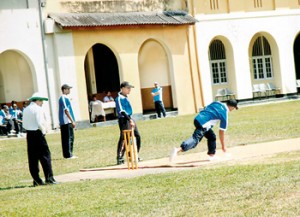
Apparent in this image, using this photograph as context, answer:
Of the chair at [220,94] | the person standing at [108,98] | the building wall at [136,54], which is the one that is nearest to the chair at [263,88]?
the chair at [220,94]

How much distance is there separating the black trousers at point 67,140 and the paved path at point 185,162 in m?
3.35

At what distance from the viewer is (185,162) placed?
15406 mm

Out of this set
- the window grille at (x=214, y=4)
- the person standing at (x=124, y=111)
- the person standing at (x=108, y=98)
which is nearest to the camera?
the person standing at (x=124, y=111)

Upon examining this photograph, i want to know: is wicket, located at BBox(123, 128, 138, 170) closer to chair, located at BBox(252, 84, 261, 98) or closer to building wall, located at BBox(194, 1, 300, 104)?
building wall, located at BBox(194, 1, 300, 104)

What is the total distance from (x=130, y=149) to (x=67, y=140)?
13.7 ft

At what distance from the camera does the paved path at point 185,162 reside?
14492mm

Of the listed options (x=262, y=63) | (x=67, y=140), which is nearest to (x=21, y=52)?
(x=67, y=140)

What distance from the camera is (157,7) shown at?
37.6m

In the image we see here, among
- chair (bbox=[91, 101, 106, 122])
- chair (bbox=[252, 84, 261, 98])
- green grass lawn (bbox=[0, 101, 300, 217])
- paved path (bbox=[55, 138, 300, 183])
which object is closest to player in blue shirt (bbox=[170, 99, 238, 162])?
paved path (bbox=[55, 138, 300, 183])

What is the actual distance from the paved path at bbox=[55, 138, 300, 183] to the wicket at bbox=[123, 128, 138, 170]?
152mm

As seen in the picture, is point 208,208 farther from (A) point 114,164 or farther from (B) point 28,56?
(B) point 28,56

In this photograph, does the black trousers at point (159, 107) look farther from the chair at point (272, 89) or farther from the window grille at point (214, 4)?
the chair at point (272, 89)

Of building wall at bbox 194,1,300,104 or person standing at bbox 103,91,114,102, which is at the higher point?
building wall at bbox 194,1,300,104

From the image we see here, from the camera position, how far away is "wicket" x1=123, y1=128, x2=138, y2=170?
15516 mm
